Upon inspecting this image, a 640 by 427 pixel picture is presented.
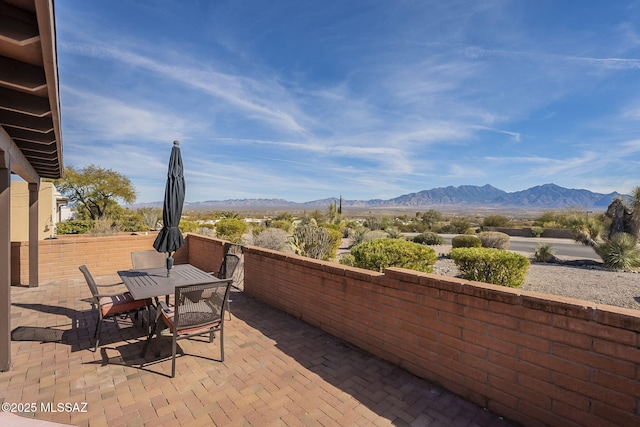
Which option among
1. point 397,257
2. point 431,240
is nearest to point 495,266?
point 397,257

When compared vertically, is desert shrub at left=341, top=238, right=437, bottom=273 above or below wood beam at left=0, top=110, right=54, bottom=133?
below

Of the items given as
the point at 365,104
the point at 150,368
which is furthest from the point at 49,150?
the point at 365,104

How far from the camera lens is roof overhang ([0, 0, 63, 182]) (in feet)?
5.75

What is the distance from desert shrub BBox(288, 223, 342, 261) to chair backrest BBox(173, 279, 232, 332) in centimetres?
546

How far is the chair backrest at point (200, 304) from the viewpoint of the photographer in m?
3.04

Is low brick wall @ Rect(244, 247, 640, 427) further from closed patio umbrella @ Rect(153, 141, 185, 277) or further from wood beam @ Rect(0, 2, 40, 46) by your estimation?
wood beam @ Rect(0, 2, 40, 46)

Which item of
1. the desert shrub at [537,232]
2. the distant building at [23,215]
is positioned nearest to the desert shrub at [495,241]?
the desert shrub at [537,232]

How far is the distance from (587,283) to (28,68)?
13.0 metres

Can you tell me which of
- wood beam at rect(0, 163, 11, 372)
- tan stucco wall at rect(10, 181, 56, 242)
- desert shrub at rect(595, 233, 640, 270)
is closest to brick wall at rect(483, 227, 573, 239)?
desert shrub at rect(595, 233, 640, 270)

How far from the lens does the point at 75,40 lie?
666cm

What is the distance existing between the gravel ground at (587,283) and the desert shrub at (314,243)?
3.79 metres

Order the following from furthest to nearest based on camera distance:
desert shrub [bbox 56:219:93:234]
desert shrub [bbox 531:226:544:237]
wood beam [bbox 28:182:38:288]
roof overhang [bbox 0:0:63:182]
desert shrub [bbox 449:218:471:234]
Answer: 1. desert shrub [bbox 449:218:471:234]
2. desert shrub [bbox 531:226:544:237]
3. desert shrub [bbox 56:219:93:234]
4. wood beam [bbox 28:182:38:288]
5. roof overhang [bbox 0:0:63:182]

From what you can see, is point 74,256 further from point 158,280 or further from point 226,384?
point 226,384

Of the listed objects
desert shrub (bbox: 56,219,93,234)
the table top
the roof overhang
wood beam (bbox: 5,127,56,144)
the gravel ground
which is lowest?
the gravel ground
